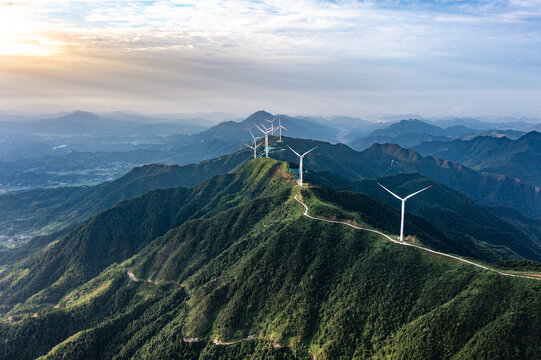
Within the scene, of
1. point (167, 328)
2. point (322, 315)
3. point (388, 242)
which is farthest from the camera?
point (167, 328)

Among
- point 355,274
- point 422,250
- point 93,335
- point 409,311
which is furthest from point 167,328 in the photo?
point 422,250

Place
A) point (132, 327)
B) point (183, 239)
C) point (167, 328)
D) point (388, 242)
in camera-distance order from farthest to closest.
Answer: point (183, 239), point (132, 327), point (167, 328), point (388, 242)

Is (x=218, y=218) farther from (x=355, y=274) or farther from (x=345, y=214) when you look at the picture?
(x=355, y=274)

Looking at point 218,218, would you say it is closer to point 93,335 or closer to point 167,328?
point 167,328

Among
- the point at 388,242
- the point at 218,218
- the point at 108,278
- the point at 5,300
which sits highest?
the point at 388,242

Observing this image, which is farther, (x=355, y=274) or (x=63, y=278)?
(x=63, y=278)

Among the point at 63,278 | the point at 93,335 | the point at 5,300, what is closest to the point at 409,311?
the point at 93,335

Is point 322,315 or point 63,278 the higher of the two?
point 322,315
